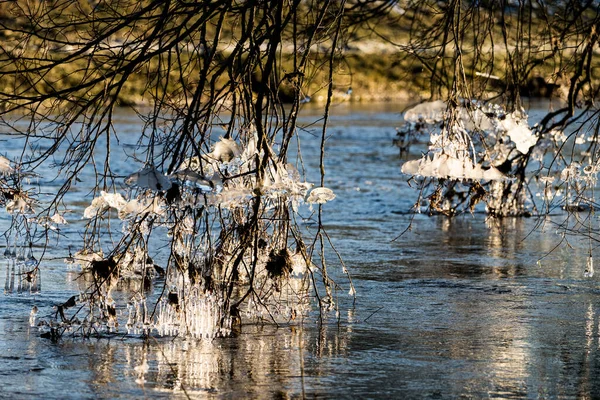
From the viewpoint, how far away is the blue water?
6.83 meters

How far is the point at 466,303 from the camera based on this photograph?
9.73 meters

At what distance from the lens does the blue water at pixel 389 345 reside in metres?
6.83

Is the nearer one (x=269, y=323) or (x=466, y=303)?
(x=269, y=323)

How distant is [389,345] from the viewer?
26.4ft

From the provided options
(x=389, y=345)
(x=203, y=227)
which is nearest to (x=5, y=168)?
(x=203, y=227)

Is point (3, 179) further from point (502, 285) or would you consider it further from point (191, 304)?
point (502, 285)

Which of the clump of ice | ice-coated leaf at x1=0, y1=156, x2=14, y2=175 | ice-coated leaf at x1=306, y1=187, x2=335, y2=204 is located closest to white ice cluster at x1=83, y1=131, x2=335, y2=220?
ice-coated leaf at x1=306, y1=187, x2=335, y2=204

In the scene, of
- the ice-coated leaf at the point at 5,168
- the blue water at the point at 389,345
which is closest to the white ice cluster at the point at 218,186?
the blue water at the point at 389,345

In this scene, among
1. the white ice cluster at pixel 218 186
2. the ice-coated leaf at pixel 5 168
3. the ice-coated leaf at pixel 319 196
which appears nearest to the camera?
the white ice cluster at pixel 218 186

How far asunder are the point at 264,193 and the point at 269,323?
1.41 metres

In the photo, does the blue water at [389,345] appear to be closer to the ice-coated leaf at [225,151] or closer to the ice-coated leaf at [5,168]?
the ice-coated leaf at [225,151]

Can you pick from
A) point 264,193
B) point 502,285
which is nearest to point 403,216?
point 502,285

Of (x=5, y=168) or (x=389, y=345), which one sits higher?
(x=5, y=168)

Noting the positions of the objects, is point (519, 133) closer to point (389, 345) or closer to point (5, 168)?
point (389, 345)
